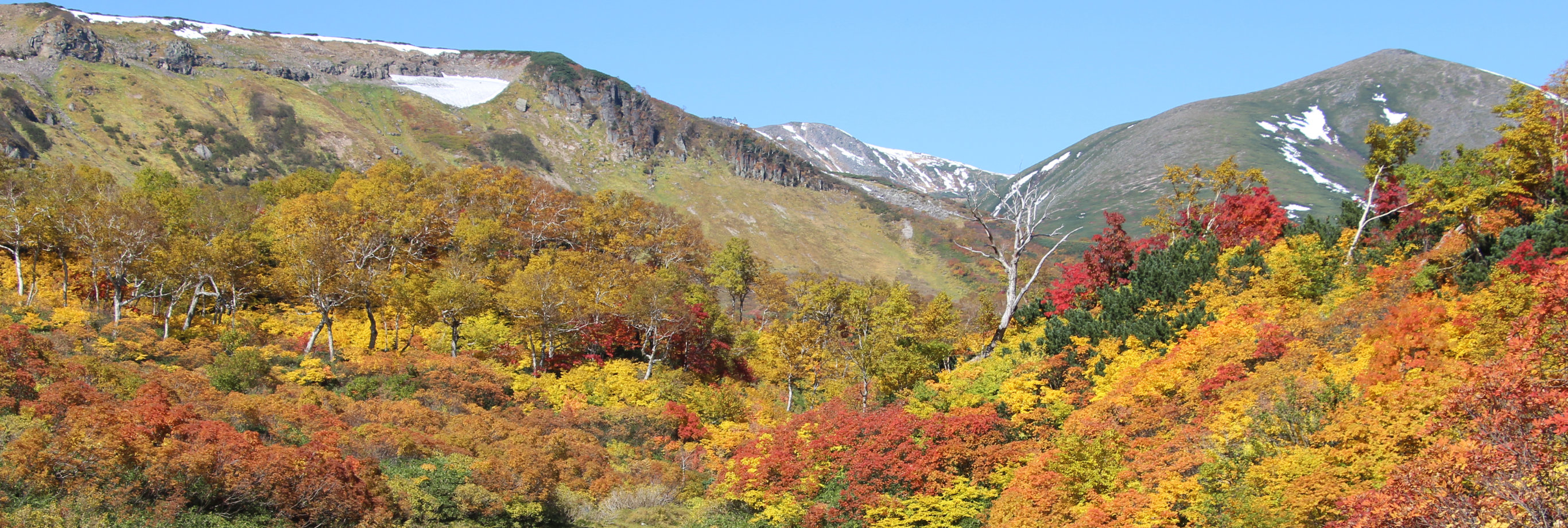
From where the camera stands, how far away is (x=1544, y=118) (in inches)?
1101

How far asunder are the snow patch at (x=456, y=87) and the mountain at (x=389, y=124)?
57 cm

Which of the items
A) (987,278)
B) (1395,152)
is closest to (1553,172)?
(1395,152)

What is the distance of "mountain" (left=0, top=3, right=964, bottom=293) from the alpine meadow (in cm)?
4235

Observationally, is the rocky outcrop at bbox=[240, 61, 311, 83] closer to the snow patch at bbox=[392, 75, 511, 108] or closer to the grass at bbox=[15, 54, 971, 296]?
the grass at bbox=[15, 54, 971, 296]

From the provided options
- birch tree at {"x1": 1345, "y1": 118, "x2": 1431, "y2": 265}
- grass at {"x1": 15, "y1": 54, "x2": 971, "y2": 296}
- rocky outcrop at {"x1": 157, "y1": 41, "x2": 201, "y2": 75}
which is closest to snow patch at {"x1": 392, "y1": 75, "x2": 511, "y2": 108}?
grass at {"x1": 15, "y1": 54, "x2": 971, "y2": 296}

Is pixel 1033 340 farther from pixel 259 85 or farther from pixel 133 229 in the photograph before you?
pixel 259 85

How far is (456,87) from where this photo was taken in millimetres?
171375

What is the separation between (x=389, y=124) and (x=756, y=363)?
11766cm

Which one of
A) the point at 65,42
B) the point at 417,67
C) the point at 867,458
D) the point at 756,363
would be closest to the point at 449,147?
the point at 417,67

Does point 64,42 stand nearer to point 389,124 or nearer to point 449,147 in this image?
point 389,124

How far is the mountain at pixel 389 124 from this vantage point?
108 m

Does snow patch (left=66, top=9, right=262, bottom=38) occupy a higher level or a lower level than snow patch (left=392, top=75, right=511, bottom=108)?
higher

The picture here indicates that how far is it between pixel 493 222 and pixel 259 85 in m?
112

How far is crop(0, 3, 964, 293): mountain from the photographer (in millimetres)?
107500
